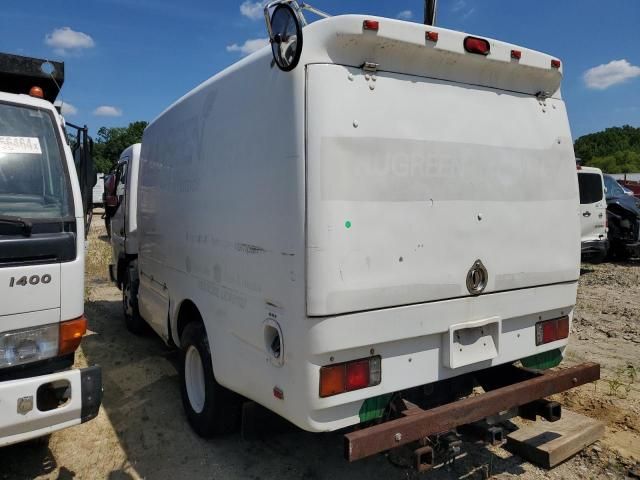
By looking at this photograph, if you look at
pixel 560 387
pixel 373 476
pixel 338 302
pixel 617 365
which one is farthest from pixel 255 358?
pixel 617 365

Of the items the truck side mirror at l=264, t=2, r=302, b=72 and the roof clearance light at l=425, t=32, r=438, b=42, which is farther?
the roof clearance light at l=425, t=32, r=438, b=42

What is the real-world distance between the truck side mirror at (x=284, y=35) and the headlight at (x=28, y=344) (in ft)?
6.54

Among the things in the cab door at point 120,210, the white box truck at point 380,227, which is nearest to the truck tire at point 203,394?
the white box truck at point 380,227

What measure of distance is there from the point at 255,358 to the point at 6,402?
1.33m

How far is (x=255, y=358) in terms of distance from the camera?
9.88 ft

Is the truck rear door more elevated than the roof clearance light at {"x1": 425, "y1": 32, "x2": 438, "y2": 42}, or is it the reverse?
the roof clearance light at {"x1": 425, "y1": 32, "x2": 438, "y2": 42}

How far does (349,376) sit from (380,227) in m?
0.82

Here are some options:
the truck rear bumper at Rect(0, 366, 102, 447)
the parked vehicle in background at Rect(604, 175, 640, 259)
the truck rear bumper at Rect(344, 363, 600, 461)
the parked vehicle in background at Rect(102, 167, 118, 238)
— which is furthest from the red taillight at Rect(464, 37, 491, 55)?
the parked vehicle in background at Rect(604, 175, 640, 259)

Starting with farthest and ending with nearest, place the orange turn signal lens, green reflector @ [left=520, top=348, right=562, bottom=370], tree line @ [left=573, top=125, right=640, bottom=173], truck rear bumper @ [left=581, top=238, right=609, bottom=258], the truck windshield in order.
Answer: tree line @ [left=573, top=125, right=640, bottom=173]
truck rear bumper @ [left=581, top=238, right=609, bottom=258]
green reflector @ [left=520, top=348, right=562, bottom=370]
the truck windshield
the orange turn signal lens

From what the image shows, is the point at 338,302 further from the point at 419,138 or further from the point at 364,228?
the point at 419,138

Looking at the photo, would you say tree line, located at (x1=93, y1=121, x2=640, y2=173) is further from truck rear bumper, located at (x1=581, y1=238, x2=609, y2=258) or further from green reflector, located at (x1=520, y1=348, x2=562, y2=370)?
green reflector, located at (x1=520, y1=348, x2=562, y2=370)

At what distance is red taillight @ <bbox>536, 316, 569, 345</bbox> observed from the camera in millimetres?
3465

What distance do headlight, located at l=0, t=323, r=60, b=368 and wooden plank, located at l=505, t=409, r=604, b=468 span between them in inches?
124

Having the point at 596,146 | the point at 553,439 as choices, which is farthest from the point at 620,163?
the point at 553,439
